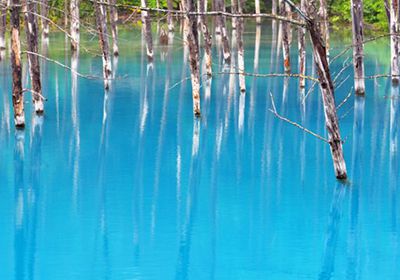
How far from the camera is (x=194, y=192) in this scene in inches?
538

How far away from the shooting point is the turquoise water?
33.3 ft

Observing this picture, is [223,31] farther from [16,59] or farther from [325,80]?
[325,80]

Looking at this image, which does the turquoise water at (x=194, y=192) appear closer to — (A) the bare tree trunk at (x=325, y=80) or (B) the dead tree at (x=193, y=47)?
(A) the bare tree trunk at (x=325, y=80)

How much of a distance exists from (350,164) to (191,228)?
16.2 feet

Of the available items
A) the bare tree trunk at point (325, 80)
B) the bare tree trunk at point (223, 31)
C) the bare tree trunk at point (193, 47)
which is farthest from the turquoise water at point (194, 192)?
the bare tree trunk at point (223, 31)

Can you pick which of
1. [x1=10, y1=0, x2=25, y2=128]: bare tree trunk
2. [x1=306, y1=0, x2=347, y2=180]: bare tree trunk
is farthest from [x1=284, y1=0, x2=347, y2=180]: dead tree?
[x1=10, y1=0, x2=25, y2=128]: bare tree trunk

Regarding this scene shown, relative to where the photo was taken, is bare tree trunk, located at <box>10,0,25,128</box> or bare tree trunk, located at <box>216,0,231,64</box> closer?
bare tree trunk, located at <box>10,0,25,128</box>

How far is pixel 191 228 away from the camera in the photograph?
11.6m

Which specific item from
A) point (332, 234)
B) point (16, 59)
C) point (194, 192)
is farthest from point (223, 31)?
point (332, 234)

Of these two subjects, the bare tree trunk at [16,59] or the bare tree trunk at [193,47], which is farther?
the bare tree trunk at [193,47]

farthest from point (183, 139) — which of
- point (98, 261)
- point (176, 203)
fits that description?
point (98, 261)

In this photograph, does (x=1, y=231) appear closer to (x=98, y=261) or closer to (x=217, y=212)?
(x=98, y=261)

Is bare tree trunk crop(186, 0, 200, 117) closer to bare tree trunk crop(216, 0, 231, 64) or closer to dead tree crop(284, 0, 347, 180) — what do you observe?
dead tree crop(284, 0, 347, 180)

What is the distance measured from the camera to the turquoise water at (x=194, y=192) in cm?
1014
